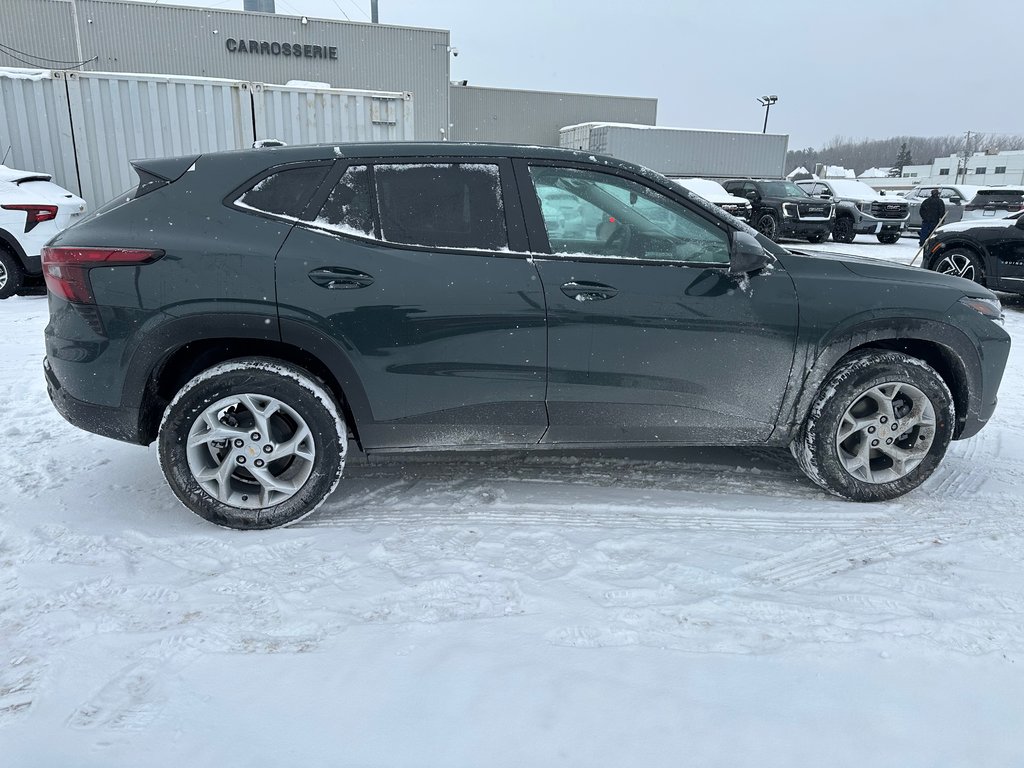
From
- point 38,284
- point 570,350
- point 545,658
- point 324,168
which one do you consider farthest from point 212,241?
point 38,284

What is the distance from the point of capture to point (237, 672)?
2.21 metres

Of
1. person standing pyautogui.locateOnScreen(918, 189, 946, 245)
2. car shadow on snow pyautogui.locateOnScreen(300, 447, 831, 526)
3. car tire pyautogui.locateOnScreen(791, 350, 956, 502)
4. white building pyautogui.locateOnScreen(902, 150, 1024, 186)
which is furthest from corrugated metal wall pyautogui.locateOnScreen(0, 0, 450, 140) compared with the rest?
white building pyautogui.locateOnScreen(902, 150, 1024, 186)

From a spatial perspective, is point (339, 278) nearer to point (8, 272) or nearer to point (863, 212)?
point (8, 272)

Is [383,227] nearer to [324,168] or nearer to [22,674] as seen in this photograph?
Answer: [324,168]

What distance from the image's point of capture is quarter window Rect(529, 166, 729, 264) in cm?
318

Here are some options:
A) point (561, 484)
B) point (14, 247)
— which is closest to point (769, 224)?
point (14, 247)

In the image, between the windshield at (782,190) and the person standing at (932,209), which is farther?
the windshield at (782,190)

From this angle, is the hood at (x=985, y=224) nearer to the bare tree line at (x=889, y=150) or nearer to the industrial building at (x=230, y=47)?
the industrial building at (x=230, y=47)

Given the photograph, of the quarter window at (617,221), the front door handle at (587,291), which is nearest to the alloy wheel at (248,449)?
the front door handle at (587,291)

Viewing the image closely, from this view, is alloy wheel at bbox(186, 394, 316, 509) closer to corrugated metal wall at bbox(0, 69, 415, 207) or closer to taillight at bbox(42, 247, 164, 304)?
taillight at bbox(42, 247, 164, 304)

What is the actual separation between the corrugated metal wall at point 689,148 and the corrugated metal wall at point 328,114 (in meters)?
15.6

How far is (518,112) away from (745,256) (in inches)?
1214

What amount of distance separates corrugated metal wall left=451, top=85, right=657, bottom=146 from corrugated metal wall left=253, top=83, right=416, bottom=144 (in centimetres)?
2058

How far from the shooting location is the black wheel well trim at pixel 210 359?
2947 millimetres
